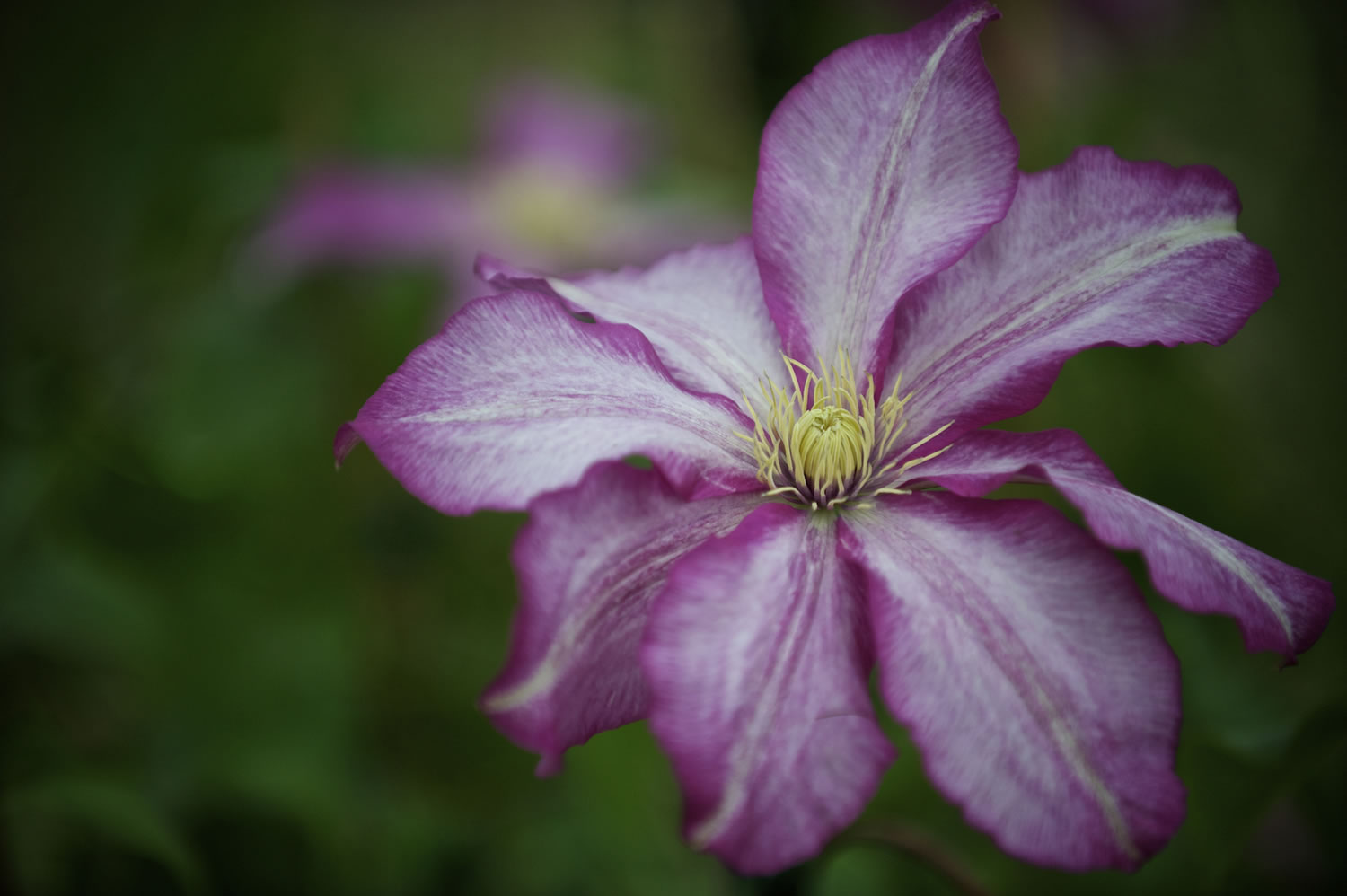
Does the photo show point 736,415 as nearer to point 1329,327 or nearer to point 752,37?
point 752,37

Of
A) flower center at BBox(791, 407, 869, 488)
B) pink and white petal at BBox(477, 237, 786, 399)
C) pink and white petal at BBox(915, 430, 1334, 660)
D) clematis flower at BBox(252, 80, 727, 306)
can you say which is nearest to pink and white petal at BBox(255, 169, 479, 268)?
clematis flower at BBox(252, 80, 727, 306)

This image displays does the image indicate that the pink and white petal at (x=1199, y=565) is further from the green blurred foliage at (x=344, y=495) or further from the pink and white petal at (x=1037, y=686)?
the green blurred foliage at (x=344, y=495)

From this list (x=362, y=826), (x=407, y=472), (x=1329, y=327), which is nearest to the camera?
(x=407, y=472)

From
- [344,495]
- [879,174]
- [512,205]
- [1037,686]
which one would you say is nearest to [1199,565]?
[1037,686]

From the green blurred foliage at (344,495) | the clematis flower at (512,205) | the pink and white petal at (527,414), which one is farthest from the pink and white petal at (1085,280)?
the clematis flower at (512,205)

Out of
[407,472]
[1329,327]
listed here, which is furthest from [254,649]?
[1329,327]

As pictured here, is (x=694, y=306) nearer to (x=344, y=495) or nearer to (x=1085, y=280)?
(x=1085, y=280)
